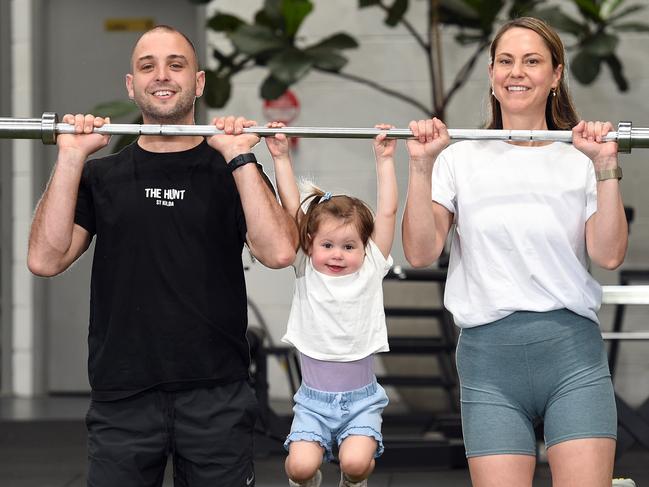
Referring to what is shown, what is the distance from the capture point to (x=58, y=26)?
6.84m

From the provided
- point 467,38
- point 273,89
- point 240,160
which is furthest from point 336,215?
point 467,38

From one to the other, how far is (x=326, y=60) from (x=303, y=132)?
2673 millimetres

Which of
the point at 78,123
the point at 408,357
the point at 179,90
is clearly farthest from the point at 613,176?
the point at 408,357

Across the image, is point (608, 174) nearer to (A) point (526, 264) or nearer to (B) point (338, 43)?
(A) point (526, 264)

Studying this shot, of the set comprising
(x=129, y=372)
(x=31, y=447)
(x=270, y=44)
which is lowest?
(x=31, y=447)

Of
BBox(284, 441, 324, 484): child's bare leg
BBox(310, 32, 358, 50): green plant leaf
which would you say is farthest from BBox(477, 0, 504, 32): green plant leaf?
BBox(284, 441, 324, 484): child's bare leg

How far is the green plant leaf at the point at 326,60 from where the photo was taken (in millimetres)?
5379

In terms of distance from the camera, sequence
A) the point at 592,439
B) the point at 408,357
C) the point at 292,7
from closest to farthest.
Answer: the point at 592,439 → the point at 292,7 → the point at 408,357

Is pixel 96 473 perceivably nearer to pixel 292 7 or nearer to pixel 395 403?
pixel 292 7

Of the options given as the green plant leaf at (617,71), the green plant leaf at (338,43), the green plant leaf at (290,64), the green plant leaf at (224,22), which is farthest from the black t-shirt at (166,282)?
the green plant leaf at (617,71)

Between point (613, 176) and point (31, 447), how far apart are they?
3.75 metres

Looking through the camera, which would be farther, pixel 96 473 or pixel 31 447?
pixel 31 447

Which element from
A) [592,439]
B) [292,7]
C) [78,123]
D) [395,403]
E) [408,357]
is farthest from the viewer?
[395,403]

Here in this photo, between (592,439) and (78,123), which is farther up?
(78,123)
